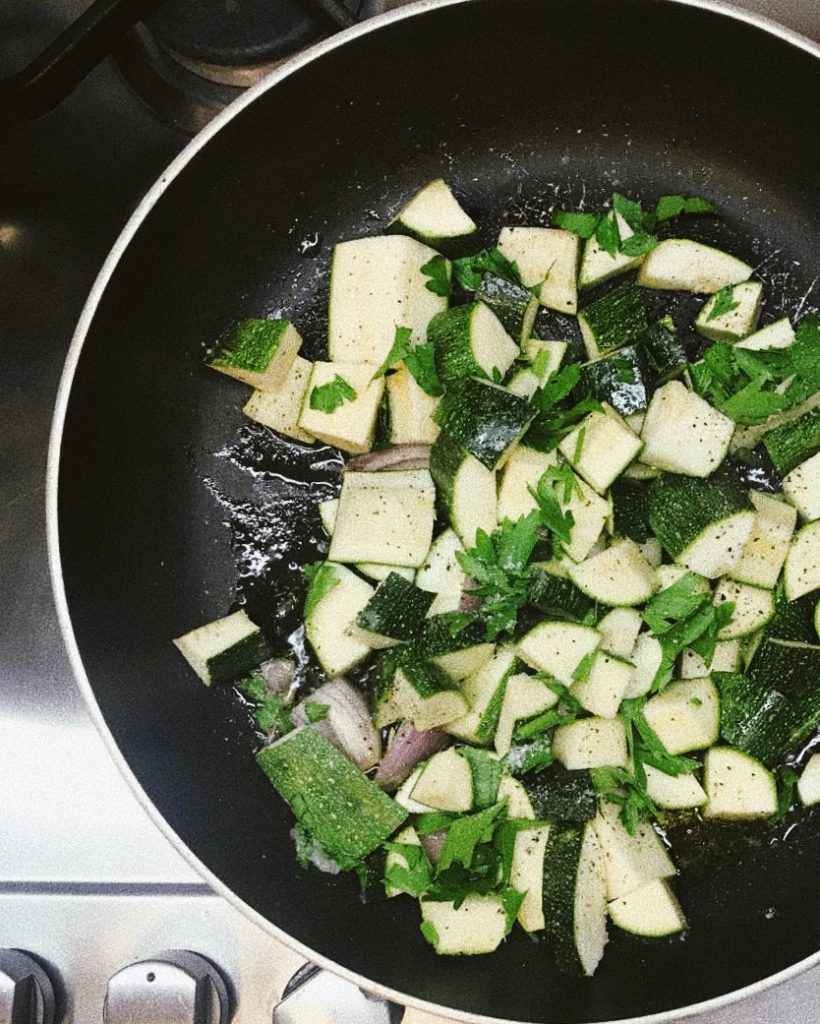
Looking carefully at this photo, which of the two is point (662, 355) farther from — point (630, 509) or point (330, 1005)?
point (330, 1005)

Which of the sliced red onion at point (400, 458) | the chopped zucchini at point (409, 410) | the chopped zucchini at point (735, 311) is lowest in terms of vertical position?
the sliced red onion at point (400, 458)

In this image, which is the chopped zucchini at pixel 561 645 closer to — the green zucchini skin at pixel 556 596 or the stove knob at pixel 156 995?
the green zucchini skin at pixel 556 596

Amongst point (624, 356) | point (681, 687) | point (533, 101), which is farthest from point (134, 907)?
point (533, 101)

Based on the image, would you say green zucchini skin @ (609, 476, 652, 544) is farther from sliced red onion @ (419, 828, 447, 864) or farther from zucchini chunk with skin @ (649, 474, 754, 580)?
sliced red onion @ (419, 828, 447, 864)

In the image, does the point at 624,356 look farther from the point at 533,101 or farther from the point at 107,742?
the point at 107,742

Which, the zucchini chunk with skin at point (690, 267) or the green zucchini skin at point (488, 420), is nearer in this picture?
the green zucchini skin at point (488, 420)

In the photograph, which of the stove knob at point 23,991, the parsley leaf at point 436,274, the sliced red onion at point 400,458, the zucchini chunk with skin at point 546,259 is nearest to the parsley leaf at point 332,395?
the sliced red onion at point 400,458

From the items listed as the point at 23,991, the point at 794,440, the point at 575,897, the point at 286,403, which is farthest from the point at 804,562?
the point at 23,991

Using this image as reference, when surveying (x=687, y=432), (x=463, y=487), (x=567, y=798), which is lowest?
(x=567, y=798)
